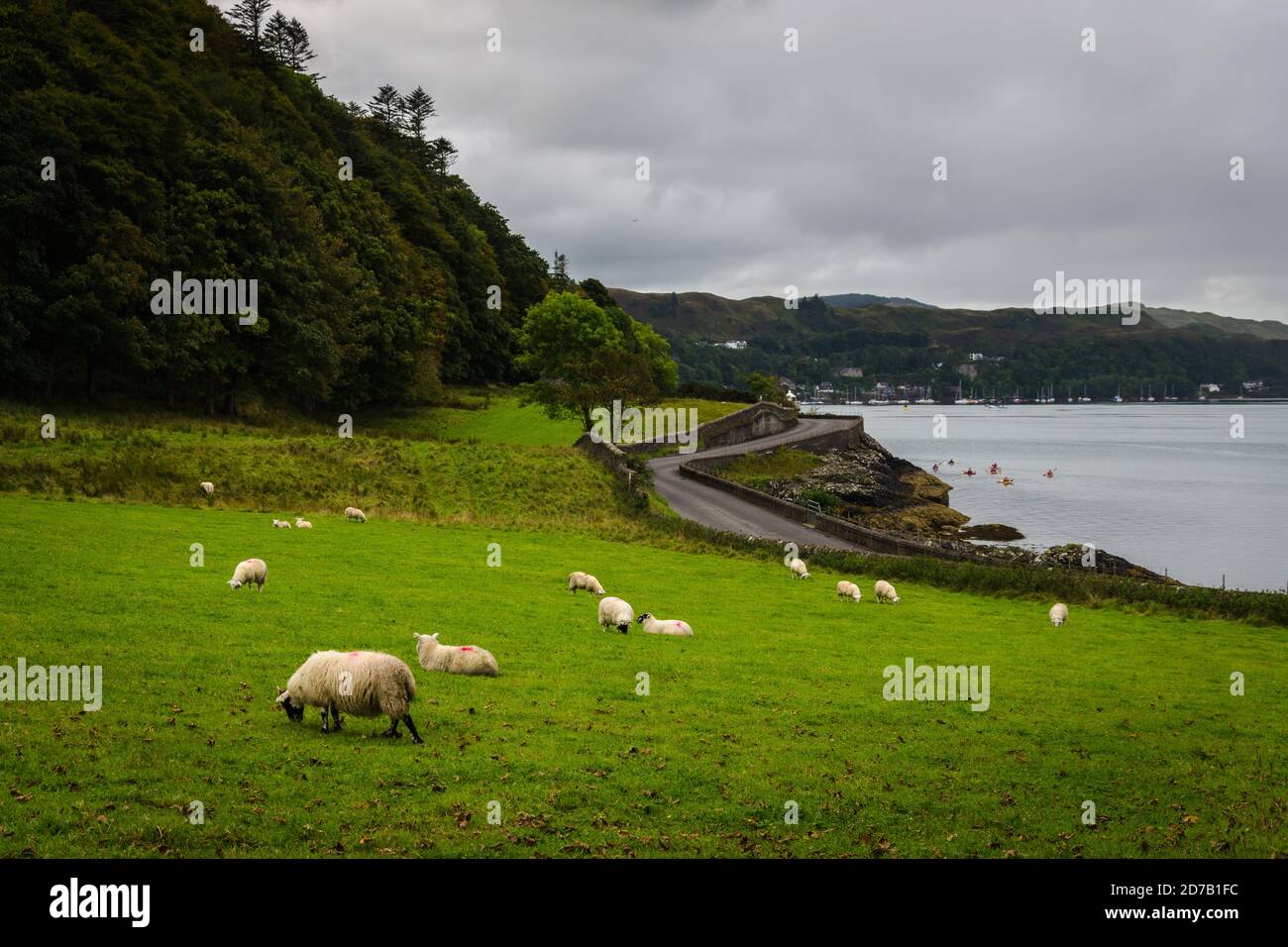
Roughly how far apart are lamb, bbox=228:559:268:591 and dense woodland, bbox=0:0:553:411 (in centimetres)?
3654

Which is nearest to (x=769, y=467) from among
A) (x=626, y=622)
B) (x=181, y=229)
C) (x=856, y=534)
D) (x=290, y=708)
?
(x=856, y=534)

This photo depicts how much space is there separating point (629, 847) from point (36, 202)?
5597cm

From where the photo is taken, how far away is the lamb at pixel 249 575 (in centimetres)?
2402

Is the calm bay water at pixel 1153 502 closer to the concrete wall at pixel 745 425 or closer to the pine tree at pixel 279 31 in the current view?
the concrete wall at pixel 745 425

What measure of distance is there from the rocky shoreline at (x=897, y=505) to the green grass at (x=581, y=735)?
33.7 meters

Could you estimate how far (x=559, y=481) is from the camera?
61.1 meters

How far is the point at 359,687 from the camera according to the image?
1352 cm

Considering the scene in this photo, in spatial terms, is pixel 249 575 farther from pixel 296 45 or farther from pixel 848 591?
pixel 296 45

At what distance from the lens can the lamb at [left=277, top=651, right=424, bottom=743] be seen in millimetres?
13484

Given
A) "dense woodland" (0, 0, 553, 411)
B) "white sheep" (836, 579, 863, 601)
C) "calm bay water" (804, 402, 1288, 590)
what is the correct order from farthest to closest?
"calm bay water" (804, 402, 1288, 590) → "dense woodland" (0, 0, 553, 411) → "white sheep" (836, 579, 863, 601)

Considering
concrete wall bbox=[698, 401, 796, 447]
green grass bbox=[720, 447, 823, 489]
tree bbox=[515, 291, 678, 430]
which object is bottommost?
green grass bbox=[720, 447, 823, 489]

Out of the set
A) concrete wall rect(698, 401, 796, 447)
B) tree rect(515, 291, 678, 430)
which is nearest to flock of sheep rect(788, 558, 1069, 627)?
tree rect(515, 291, 678, 430)

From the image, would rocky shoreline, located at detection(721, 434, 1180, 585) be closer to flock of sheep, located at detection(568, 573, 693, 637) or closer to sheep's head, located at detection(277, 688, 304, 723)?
flock of sheep, located at detection(568, 573, 693, 637)

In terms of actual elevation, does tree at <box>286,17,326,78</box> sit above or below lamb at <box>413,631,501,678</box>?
above
